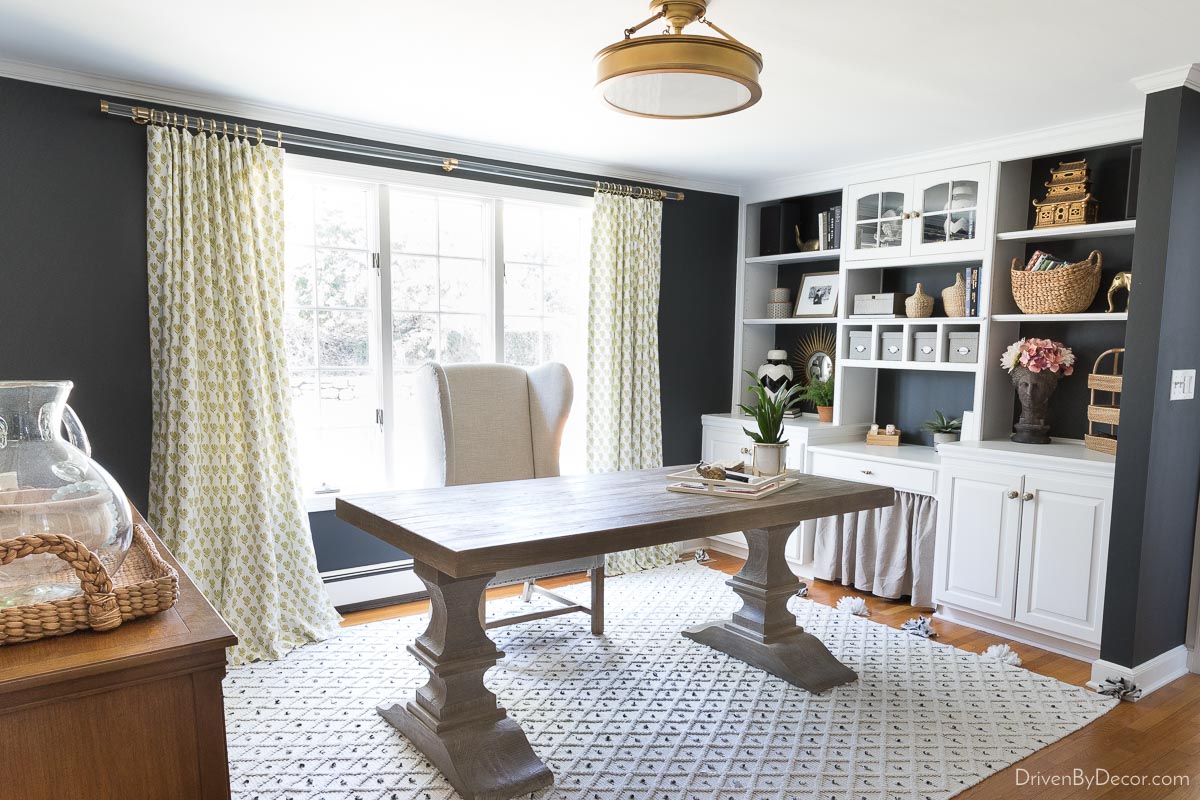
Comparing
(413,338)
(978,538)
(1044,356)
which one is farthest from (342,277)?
(1044,356)

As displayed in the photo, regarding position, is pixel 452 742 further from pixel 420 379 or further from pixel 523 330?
pixel 523 330

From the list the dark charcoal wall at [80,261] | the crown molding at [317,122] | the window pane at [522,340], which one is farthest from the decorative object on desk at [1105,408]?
the dark charcoal wall at [80,261]

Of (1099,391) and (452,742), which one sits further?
(1099,391)

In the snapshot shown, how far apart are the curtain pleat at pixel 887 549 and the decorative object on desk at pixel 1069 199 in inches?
56.4

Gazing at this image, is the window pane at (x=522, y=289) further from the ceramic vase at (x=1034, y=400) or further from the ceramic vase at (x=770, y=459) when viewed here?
the ceramic vase at (x=1034, y=400)

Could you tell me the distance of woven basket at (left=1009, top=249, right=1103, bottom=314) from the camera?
3.41m

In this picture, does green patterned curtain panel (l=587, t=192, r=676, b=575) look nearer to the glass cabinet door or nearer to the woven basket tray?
the glass cabinet door

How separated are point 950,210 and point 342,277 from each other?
10.0 ft

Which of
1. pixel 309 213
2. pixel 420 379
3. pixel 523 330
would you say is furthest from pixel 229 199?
pixel 523 330

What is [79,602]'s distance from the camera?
102 cm

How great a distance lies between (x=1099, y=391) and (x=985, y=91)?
5.12 feet

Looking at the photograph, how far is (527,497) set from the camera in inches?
107

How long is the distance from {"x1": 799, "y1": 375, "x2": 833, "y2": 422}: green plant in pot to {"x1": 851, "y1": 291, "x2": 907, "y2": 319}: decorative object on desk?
1.47ft

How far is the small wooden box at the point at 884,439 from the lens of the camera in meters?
4.23
